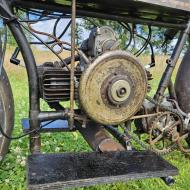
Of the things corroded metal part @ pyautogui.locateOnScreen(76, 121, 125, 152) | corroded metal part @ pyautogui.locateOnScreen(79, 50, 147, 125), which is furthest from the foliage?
corroded metal part @ pyautogui.locateOnScreen(76, 121, 125, 152)

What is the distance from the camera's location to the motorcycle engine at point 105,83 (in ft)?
7.27

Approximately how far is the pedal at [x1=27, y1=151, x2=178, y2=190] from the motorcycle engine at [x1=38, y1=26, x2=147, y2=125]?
0.25 meters

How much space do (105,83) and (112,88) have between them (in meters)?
0.05

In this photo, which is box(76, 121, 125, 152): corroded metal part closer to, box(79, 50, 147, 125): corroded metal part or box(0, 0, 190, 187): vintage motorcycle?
box(0, 0, 190, 187): vintage motorcycle

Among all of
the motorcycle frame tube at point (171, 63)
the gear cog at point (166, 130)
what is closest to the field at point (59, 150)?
the gear cog at point (166, 130)

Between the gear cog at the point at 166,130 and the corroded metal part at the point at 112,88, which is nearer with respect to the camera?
the corroded metal part at the point at 112,88

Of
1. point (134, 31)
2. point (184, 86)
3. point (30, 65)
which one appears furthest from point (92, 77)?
point (184, 86)

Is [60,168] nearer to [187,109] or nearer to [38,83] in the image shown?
[38,83]

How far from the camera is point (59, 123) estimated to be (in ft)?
9.48

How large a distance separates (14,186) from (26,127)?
1.45ft

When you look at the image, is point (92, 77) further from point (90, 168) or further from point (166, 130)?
point (166, 130)

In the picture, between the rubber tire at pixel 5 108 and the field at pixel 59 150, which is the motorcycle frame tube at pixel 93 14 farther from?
the field at pixel 59 150

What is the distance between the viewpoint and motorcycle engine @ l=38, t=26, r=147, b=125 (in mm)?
2217

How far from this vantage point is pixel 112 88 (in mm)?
2262
